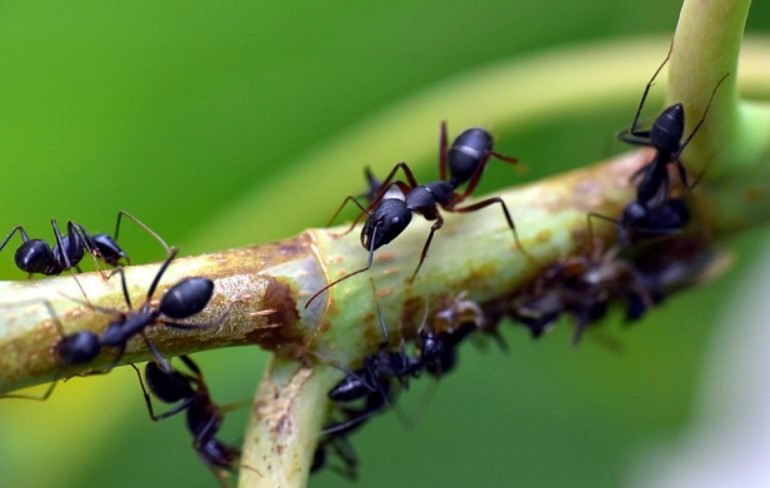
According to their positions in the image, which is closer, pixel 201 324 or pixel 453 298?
pixel 201 324

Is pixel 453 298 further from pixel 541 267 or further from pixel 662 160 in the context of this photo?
pixel 662 160

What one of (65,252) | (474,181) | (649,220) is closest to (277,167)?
(474,181)

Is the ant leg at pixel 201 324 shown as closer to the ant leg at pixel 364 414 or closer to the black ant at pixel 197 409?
the black ant at pixel 197 409

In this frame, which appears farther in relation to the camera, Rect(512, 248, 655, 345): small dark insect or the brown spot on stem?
Rect(512, 248, 655, 345): small dark insect


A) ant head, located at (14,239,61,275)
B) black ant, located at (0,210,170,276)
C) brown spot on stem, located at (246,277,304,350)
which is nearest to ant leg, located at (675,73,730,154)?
brown spot on stem, located at (246,277,304,350)

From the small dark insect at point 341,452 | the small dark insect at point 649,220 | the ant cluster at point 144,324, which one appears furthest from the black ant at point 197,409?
the small dark insect at point 649,220

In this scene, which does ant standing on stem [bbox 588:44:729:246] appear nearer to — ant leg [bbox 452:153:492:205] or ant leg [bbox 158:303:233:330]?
ant leg [bbox 452:153:492:205]
